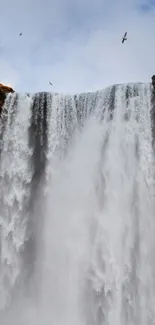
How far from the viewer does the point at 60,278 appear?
1583 cm

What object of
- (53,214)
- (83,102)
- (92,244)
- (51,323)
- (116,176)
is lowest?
(51,323)

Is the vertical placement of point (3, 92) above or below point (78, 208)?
above

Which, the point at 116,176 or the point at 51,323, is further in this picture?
the point at 116,176

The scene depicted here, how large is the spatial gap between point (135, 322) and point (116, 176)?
5654 mm

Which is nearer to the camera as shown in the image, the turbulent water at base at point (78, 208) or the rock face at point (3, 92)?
the turbulent water at base at point (78, 208)

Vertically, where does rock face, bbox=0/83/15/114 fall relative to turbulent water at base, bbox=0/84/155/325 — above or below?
above

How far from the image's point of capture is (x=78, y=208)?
1672 centimetres

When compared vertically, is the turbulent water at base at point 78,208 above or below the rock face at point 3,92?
below

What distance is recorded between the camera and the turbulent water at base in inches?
593

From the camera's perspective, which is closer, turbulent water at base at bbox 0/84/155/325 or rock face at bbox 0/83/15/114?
turbulent water at base at bbox 0/84/155/325

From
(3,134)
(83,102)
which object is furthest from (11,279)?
(83,102)

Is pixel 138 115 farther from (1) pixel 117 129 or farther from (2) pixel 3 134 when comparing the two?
(2) pixel 3 134

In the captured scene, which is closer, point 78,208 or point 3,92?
point 78,208

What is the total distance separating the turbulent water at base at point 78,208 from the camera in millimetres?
15055
